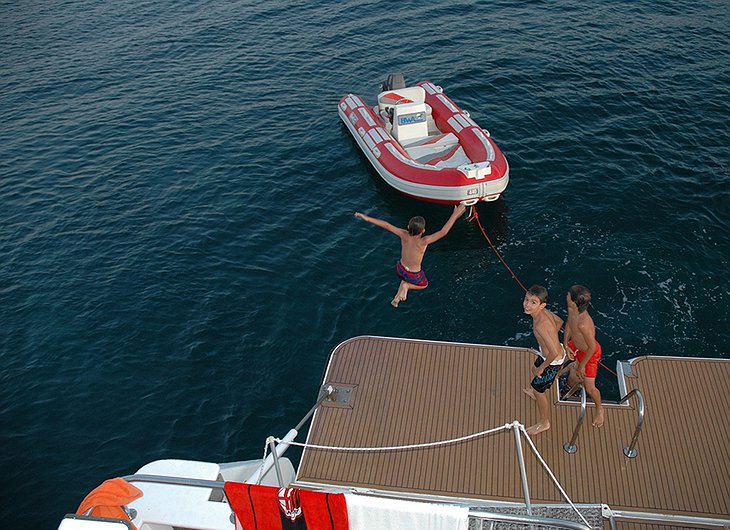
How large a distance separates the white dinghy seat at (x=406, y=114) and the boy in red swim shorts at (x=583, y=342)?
1064 cm

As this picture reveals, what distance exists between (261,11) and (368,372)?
2506 cm

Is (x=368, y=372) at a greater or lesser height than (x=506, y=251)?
greater

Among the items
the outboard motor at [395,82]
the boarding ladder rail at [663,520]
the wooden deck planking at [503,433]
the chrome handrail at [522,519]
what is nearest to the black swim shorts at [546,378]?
the wooden deck planking at [503,433]

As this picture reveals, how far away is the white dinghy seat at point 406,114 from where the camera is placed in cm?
1739

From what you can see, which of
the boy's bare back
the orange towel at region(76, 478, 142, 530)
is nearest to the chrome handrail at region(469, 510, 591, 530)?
the orange towel at region(76, 478, 142, 530)

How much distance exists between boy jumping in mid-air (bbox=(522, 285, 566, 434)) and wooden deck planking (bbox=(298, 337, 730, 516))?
0.50 m

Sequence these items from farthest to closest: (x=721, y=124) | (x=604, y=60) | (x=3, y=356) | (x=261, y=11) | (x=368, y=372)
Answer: (x=261, y=11)
(x=604, y=60)
(x=721, y=124)
(x=3, y=356)
(x=368, y=372)

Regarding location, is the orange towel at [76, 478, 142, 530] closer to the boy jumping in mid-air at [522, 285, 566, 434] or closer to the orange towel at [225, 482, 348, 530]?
the orange towel at [225, 482, 348, 530]

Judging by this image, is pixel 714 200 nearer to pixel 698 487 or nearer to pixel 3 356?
pixel 698 487

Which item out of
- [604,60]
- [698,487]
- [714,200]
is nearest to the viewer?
[698,487]

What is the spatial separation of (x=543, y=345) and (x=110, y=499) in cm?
545

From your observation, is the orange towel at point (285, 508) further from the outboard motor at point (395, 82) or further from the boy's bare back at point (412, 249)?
the outboard motor at point (395, 82)

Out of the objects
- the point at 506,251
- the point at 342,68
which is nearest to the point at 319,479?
the point at 506,251

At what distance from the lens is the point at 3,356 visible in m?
12.6
